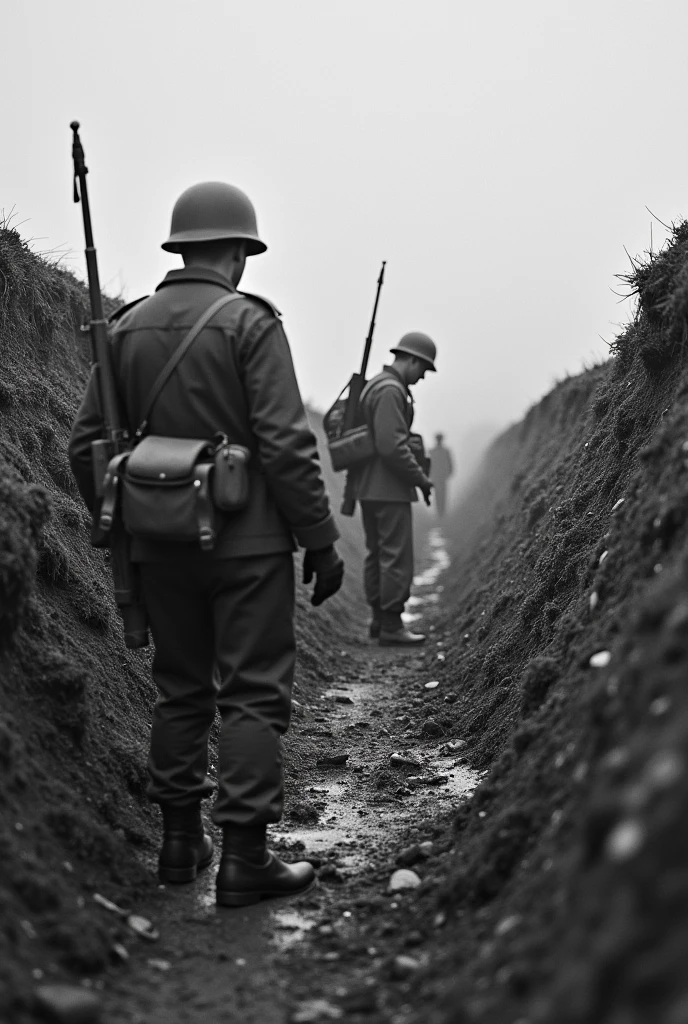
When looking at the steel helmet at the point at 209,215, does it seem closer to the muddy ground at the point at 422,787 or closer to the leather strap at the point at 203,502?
the leather strap at the point at 203,502

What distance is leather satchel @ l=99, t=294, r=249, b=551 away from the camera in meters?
3.90

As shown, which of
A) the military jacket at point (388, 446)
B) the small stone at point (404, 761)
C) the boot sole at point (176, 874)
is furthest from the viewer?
the military jacket at point (388, 446)

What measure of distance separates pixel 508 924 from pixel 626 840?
2.65 feet

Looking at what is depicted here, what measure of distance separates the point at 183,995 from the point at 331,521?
184cm

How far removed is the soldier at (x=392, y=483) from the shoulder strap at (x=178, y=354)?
621 centimetres

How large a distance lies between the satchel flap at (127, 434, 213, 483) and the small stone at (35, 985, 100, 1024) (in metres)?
1.81

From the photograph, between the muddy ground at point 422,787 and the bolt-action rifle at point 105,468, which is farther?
the bolt-action rifle at point 105,468

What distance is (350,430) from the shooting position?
10.7 metres

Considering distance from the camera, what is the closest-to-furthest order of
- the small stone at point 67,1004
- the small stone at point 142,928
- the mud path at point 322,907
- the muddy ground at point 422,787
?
the muddy ground at point 422,787
the small stone at point 67,1004
the mud path at point 322,907
the small stone at point 142,928

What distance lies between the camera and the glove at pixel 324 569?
4293 millimetres

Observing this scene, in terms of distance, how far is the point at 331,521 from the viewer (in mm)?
4246

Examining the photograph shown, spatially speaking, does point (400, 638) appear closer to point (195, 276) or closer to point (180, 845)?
point (180, 845)

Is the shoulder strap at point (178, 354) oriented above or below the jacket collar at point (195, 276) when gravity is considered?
below

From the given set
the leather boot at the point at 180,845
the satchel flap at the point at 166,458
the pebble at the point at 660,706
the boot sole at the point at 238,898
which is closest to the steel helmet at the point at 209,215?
the satchel flap at the point at 166,458
